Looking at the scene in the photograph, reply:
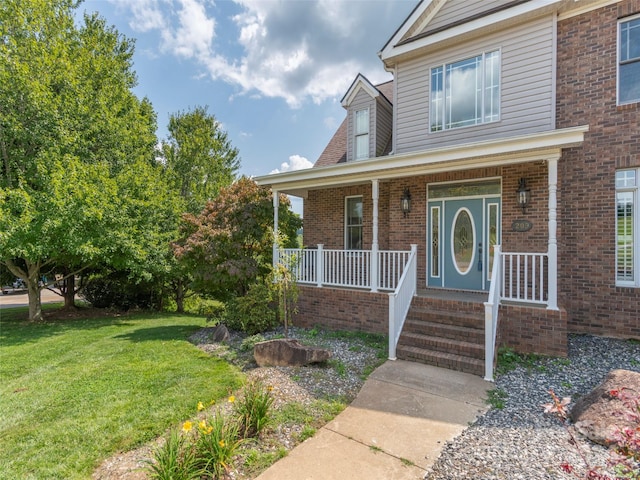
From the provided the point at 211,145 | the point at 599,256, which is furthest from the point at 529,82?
the point at 211,145

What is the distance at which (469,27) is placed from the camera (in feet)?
24.8

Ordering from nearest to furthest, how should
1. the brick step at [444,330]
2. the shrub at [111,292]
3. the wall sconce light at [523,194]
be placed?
the brick step at [444,330] → the wall sconce light at [523,194] → the shrub at [111,292]

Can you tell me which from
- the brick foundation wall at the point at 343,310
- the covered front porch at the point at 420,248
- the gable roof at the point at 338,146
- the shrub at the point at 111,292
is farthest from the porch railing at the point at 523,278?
the shrub at the point at 111,292

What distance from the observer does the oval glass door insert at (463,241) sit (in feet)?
25.3

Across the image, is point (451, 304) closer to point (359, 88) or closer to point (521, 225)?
point (521, 225)

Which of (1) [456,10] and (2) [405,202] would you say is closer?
(1) [456,10]

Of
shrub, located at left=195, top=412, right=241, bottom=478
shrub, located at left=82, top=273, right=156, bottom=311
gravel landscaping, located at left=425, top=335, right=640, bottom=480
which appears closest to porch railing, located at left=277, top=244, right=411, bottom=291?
gravel landscaping, located at left=425, top=335, right=640, bottom=480

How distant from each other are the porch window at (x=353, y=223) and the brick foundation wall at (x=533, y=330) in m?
4.64

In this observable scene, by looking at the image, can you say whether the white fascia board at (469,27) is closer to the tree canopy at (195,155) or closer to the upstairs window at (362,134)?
the upstairs window at (362,134)

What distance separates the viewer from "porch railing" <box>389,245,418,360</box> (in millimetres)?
5922

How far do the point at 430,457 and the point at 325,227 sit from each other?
7.72m

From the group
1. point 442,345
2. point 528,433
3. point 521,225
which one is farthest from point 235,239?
point 528,433

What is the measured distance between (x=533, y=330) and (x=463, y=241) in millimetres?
2610

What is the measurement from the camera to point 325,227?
10.4m
